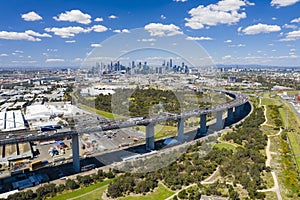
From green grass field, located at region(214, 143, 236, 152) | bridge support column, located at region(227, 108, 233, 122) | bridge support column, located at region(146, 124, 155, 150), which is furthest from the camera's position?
bridge support column, located at region(227, 108, 233, 122)

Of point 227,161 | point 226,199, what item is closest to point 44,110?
point 227,161

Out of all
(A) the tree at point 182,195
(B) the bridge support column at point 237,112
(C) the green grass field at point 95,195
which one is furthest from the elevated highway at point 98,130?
(B) the bridge support column at point 237,112

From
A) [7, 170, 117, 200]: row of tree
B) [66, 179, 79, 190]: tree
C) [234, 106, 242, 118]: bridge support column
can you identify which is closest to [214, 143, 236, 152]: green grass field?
[7, 170, 117, 200]: row of tree

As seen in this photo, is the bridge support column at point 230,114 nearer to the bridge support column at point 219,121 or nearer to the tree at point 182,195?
the bridge support column at point 219,121

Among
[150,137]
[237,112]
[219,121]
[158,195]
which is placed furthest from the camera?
[237,112]

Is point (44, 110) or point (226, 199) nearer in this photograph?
point (226, 199)

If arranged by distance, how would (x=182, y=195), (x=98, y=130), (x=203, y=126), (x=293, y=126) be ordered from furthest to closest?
(x=293, y=126)
(x=203, y=126)
(x=98, y=130)
(x=182, y=195)

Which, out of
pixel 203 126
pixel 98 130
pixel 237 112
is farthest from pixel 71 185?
pixel 237 112

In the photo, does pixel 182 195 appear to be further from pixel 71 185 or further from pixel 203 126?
pixel 203 126

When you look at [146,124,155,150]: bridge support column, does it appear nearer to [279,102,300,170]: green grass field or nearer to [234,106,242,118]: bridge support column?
[279,102,300,170]: green grass field

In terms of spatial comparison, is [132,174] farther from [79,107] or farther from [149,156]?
[79,107]

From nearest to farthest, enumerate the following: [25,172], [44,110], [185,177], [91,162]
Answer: [185,177], [25,172], [91,162], [44,110]
